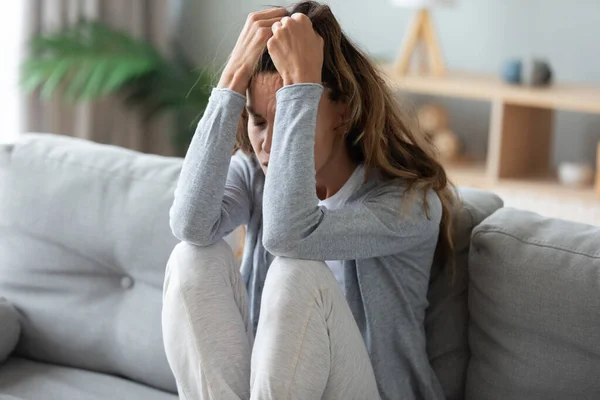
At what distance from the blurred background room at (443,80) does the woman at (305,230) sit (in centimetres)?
141

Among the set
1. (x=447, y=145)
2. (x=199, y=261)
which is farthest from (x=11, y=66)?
(x=199, y=261)

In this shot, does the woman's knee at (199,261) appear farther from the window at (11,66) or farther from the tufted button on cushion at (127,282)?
the window at (11,66)

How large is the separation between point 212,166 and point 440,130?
6.55ft

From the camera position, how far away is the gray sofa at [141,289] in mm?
1524

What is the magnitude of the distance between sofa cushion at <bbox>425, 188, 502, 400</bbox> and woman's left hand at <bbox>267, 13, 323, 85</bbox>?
0.40 m

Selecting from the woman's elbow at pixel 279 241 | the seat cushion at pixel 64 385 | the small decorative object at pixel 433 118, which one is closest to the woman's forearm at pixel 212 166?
the woman's elbow at pixel 279 241

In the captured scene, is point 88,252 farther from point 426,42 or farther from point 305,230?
point 426,42

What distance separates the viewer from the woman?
1.43m

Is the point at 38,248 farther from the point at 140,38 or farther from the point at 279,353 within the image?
the point at 140,38

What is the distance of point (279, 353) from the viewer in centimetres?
139

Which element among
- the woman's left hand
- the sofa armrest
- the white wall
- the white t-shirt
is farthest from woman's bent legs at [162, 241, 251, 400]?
the white wall

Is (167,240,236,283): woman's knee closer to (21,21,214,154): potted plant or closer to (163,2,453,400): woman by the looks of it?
(163,2,453,400): woman

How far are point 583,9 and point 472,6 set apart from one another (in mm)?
417

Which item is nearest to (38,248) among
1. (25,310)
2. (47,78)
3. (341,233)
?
(25,310)
